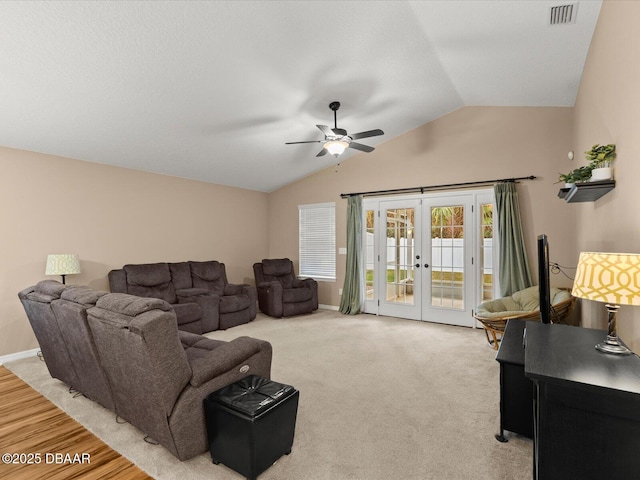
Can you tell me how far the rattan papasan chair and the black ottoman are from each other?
2847 mm

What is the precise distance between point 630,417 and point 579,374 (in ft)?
0.63

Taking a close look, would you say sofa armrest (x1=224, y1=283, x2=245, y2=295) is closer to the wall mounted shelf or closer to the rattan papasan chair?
the rattan papasan chair

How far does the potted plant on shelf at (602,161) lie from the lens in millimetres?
2311

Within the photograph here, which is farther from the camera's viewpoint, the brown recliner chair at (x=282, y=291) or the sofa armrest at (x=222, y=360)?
the brown recliner chair at (x=282, y=291)

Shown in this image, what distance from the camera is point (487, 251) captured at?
5.14 meters

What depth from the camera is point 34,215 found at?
4129mm

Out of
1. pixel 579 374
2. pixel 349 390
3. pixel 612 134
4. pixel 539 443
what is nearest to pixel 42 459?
pixel 349 390

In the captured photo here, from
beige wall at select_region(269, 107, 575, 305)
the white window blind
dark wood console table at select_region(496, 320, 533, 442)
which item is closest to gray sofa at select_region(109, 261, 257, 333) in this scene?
the white window blind

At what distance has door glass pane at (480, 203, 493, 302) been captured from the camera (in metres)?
5.11

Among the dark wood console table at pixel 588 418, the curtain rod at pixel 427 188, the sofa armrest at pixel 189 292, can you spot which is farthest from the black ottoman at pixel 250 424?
the curtain rod at pixel 427 188

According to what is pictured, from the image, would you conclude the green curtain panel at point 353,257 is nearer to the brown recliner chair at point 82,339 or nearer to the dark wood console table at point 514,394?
the dark wood console table at point 514,394

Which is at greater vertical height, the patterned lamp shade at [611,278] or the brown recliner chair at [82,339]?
the patterned lamp shade at [611,278]

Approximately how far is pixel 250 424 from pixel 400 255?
4644mm

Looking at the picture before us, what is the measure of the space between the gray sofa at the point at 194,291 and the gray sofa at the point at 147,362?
2.17 metres
